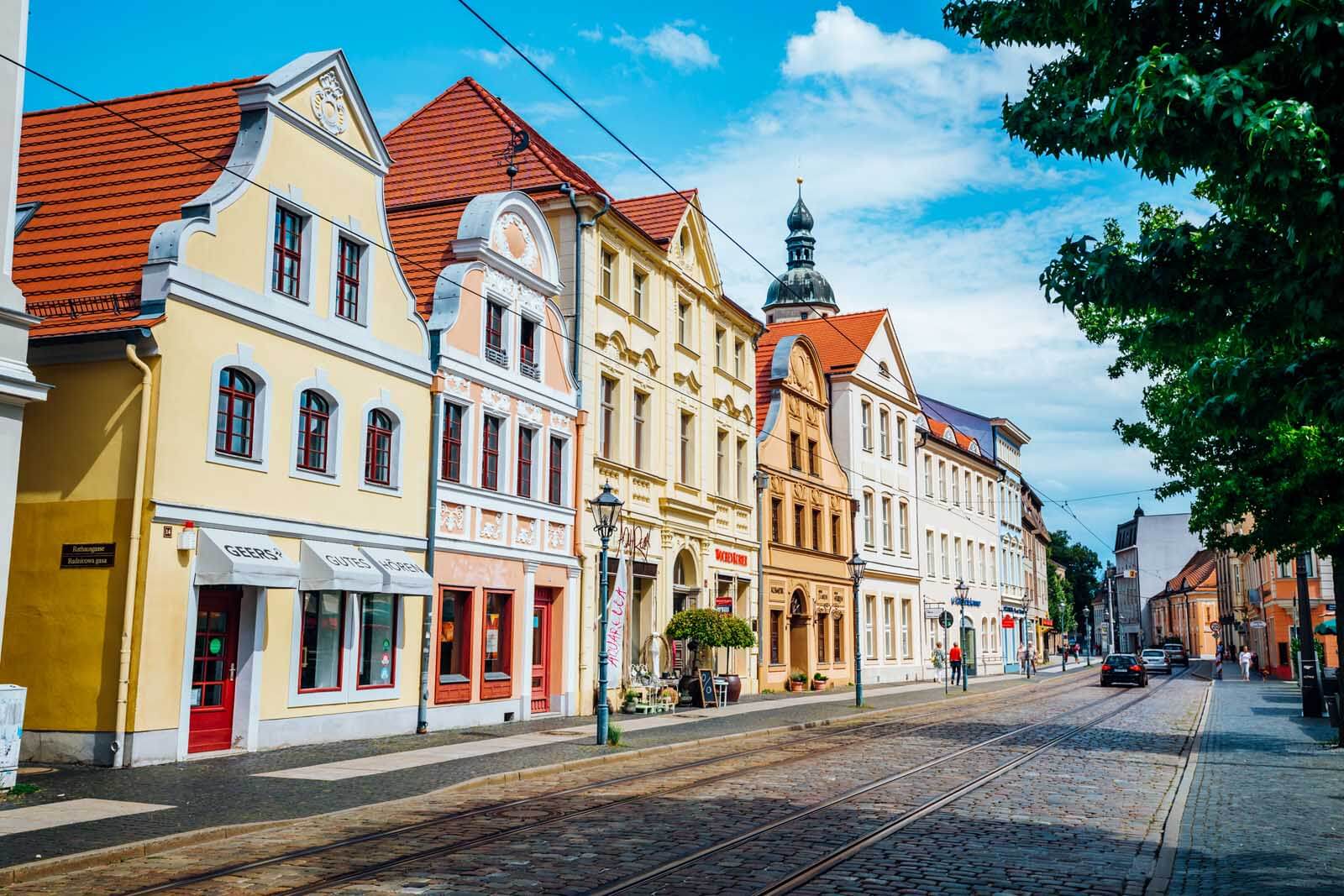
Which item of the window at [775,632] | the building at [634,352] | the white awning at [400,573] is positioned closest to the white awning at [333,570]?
the white awning at [400,573]

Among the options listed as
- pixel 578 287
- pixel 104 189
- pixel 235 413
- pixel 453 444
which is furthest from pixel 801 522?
pixel 104 189

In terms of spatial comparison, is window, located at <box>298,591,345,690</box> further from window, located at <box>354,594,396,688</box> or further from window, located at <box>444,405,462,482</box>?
window, located at <box>444,405,462,482</box>

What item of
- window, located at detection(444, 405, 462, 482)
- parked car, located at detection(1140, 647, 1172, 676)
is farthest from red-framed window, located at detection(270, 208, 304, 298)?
parked car, located at detection(1140, 647, 1172, 676)

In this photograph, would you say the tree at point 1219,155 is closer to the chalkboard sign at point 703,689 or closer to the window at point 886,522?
the chalkboard sign at point 703,689

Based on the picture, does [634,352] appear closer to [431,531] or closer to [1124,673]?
[431,531]

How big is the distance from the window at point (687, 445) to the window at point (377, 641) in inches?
502

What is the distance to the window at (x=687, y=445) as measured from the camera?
1256 inches

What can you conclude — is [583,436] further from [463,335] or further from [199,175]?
[199,175]

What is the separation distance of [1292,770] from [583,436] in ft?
50.3

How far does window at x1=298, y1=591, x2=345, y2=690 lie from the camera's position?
18.3 meters

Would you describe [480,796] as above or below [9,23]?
below

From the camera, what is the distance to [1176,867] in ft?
30.7

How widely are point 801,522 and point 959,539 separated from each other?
20.7m

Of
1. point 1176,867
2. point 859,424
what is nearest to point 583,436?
point 1176,867
